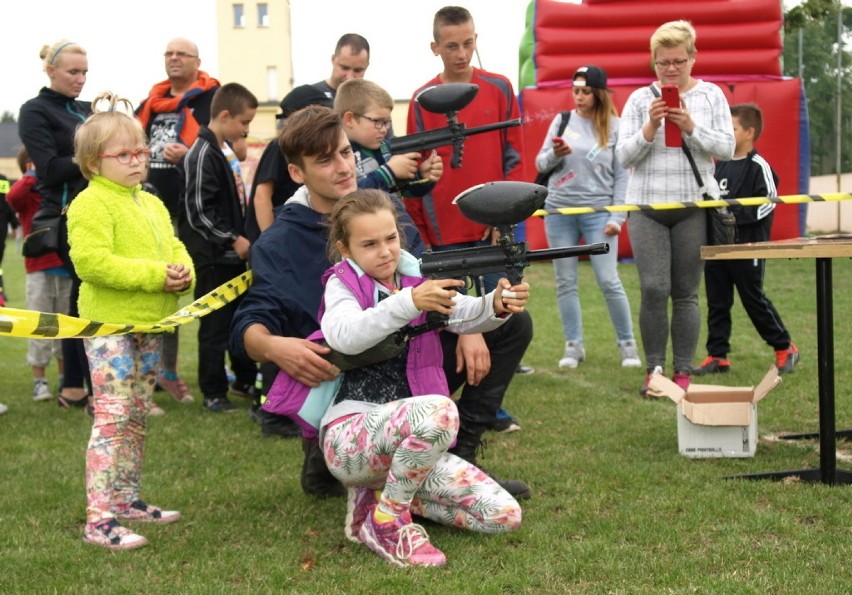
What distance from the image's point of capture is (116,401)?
378 cm

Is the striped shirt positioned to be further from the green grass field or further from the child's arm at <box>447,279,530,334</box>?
the child's arm at <box>447,279,530,334</box>

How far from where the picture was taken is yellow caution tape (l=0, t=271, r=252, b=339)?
10.6 feet

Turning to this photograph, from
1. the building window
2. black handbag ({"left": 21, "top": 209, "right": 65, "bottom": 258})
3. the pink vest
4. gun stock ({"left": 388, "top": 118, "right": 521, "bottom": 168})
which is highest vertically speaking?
the building window

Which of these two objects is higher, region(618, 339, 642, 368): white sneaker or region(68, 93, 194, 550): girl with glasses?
region(68, 93, 194, 550): girl with glasses

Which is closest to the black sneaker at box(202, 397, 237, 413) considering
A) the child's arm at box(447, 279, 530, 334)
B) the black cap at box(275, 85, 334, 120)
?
the black cap at box(275, 85, 334, 120)

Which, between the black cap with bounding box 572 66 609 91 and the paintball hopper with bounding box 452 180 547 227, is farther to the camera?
the black cap with bounding box 572 66 609 91

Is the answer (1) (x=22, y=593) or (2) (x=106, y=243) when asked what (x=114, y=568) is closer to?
(1) (x=22, y=593)

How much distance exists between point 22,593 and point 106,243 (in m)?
1.29

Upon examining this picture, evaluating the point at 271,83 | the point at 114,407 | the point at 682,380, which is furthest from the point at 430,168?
the point at 271,83

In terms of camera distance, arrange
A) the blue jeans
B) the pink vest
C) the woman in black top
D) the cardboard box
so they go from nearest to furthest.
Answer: the pink vest
the cardboard box
the woman in black top
the blue jeans

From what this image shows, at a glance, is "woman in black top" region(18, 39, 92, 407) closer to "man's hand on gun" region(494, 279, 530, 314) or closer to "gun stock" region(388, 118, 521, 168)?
"gun stock" region(388, 118, 521, 168)

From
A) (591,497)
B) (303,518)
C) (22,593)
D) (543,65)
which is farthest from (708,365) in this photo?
(543,65)

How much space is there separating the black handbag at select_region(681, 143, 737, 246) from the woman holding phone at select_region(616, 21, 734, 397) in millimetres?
28

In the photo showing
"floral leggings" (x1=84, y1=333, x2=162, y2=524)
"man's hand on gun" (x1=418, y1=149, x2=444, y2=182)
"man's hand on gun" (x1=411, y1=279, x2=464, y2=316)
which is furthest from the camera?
"man's hand on gun" (x1=418, y1=149, x2=444, y2=182)
